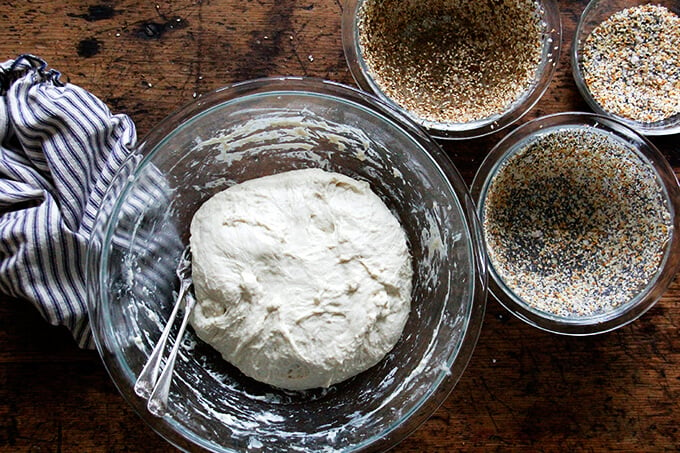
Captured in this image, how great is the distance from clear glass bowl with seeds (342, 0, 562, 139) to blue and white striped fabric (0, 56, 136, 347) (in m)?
0.66

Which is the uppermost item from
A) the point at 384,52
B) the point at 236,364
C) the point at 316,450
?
the point at 384,52

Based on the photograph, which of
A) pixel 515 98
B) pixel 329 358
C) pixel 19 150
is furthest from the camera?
pixel 515 98

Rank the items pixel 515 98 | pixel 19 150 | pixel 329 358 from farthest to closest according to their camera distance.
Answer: pixel 515 98 → pixel 19 150 → pixel 329 358

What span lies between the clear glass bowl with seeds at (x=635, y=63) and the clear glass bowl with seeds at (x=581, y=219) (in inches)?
3.3

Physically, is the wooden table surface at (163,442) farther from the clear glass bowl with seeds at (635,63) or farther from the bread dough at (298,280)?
the bread dough at (298,280)

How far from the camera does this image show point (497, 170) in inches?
58.4

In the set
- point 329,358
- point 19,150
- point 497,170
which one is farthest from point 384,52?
point 19,150

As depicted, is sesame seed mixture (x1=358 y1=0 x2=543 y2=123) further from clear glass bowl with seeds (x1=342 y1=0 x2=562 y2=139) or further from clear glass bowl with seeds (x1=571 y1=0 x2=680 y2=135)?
clear glass bowl with seeds (x1=571 y1=0 x2=680 y2=135)

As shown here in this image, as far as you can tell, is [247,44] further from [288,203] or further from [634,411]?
[634,411]

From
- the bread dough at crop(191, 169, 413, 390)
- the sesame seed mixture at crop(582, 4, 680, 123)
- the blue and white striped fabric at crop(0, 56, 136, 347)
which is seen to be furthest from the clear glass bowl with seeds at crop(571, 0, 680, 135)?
the blue and white striped fabric at crop(0, 56, 136, 347)

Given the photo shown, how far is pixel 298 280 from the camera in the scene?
133 cm

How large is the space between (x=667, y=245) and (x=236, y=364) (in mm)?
1099

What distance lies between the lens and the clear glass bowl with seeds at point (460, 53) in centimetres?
151

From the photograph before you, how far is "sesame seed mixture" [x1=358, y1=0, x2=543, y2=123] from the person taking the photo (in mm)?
1529
